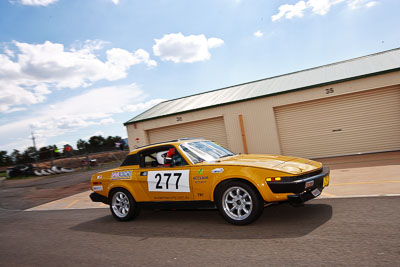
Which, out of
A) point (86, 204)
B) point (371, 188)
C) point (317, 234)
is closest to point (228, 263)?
point (317, 234)

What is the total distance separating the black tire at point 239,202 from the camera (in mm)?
4852

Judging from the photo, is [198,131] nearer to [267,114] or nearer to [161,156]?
[267,114]

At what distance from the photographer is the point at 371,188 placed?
Answer: 21.9ft

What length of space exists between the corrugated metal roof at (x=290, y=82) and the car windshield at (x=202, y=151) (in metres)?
9.24

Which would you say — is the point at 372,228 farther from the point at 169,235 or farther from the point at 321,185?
the point at 169,235

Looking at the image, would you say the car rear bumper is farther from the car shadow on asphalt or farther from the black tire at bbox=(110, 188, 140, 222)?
the car shadow on asphalt

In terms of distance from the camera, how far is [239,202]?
16.5 ft

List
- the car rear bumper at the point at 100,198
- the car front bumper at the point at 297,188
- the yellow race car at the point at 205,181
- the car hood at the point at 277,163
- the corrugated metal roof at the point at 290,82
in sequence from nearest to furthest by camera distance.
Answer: the car front bumper at the point at 297,188, the yellow race car at the point at 205,181, the car hood at the point at 277,163, the car rear bumper at the point at 100,198, the corrugated metal roof at the point at 290,82

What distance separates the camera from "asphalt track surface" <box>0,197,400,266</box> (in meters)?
3.57

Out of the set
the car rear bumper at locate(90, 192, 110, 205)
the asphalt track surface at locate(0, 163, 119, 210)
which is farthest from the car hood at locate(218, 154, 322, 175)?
the asphalt track surface at locate(0, 163, 119, 210)

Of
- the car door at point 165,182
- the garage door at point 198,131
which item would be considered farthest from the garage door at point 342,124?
the car door at point 165,182

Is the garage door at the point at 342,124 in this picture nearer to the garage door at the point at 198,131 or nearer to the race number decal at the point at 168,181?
the garage door at the point at 198,131

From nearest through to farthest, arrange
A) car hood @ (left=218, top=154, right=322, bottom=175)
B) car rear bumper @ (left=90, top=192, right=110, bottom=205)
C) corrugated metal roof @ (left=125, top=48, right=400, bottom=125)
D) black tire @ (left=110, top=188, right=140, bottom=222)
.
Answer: car hood @ (left=218, top=154, right=322, bottom=175)
black tire @ (left=110, top=188, right=140, bottom=222)
car rear bumper @ (left=90, top=192, right=110, bottom=205)
corrugated metal roof @ (left=125, top=48, right=400, bottom=125)

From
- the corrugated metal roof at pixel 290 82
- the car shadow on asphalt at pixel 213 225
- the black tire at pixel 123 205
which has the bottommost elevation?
the car shadow on asphalt at pixel 213 225
